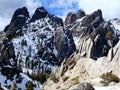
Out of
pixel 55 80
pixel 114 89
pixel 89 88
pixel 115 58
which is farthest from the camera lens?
pixel 55 80

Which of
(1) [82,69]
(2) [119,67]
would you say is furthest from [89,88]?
(1) [82,69]

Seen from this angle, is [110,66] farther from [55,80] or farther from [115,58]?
[55,80]

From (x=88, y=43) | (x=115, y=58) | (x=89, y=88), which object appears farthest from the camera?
(x=88, y=43)

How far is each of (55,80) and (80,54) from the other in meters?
20.9

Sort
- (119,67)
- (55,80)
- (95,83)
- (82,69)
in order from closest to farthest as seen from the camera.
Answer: (95,83)
(119,67)
(82,69)
(55,80)

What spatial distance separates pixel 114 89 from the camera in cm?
5788

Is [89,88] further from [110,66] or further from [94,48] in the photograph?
[94,48]

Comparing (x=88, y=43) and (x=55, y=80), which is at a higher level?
(x=88, y=43)

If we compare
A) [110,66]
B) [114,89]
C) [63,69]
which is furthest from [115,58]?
[63,69]

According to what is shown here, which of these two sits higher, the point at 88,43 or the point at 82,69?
the point at 88,43

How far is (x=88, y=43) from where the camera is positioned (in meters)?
165

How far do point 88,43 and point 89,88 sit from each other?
120049 millimetres

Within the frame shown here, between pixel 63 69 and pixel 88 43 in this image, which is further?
pixel 88 43

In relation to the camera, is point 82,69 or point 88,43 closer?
point 82,69
